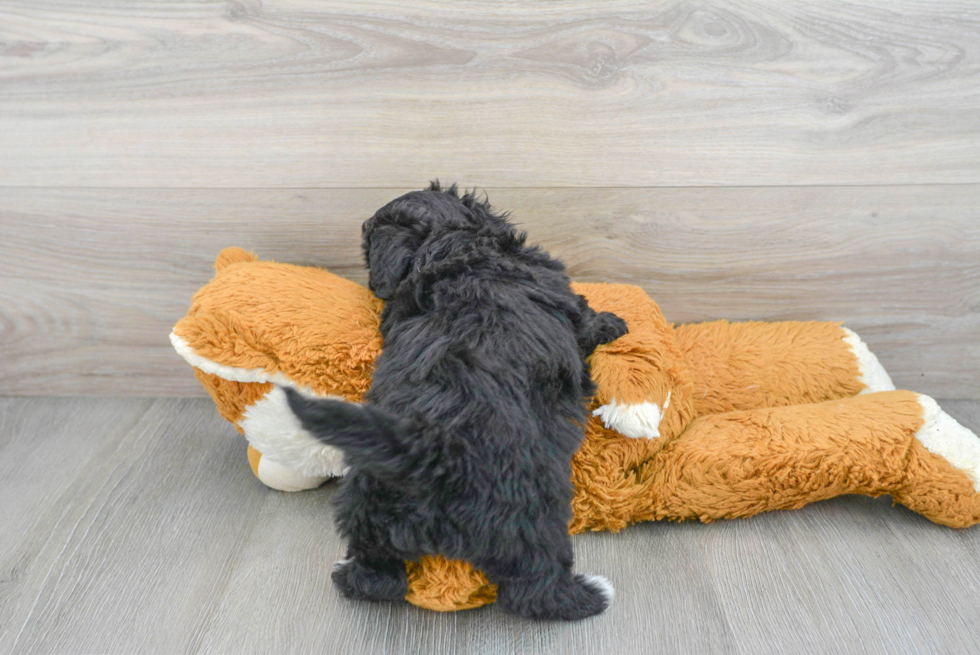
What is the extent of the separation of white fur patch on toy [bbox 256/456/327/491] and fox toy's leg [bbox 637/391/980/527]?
1.59 ft

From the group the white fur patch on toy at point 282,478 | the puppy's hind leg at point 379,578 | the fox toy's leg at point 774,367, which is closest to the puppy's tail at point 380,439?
the puppy's hind leg at point 379,578

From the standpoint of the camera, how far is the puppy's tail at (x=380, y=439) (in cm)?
56

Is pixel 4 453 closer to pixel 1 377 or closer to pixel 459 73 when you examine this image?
pixel 1 377

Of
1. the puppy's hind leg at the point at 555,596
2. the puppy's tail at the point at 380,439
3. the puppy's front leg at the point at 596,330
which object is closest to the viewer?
the puppy's tail at the point at 380,439

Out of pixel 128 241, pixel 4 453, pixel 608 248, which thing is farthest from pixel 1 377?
pixel 608 248

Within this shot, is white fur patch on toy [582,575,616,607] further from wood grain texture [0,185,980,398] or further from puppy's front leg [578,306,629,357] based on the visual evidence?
wood grain texture [0,185,980,398]

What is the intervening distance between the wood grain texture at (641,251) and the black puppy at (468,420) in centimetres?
29

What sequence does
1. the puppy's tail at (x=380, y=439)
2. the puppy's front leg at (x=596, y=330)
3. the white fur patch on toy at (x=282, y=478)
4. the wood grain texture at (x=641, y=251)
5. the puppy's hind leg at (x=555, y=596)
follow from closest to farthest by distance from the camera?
the puppy's tail at (x=380, y=439), the puppy's hind leg at (x=555, y=596), the puppy's front leg at (x=596, y=330), the white fur patch on toy at (x=282, y=478), the wood grain texture at (x=641, y=251)

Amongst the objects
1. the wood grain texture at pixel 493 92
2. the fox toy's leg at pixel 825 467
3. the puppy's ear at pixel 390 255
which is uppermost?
the wood grain texture at pixel 493 92

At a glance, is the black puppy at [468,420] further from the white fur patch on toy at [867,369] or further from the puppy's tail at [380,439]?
the white fur patch on toy at [867,369]

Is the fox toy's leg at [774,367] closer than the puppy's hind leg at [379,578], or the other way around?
the puppy's hind leg at [379,578]

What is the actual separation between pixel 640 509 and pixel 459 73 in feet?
2.25

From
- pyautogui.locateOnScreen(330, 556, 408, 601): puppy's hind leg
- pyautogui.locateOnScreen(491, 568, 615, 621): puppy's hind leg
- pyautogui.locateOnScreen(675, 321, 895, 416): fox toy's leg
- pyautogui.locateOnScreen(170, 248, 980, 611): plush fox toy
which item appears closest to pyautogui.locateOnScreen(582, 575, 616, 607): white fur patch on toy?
pyautogui.locateOnScreen(491, 568, 615, 621): puppy's hind leg

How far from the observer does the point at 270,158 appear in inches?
41.0
